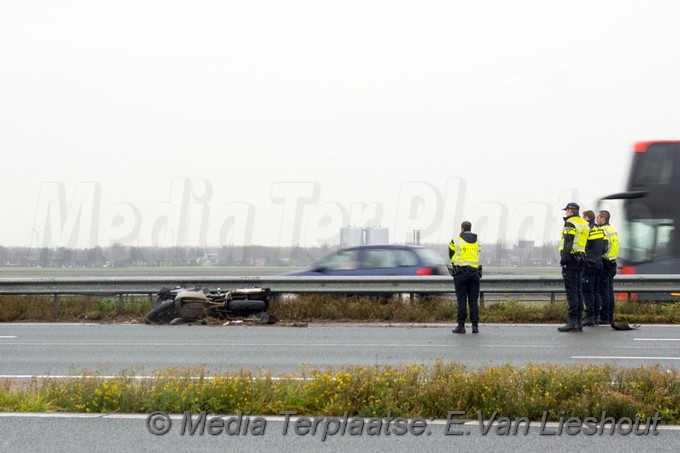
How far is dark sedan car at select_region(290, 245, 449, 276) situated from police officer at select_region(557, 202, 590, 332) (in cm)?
463

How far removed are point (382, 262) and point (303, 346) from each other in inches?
261

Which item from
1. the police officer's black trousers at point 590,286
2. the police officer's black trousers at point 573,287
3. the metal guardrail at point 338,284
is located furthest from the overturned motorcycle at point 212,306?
the police officer's black trousers at point 590,286

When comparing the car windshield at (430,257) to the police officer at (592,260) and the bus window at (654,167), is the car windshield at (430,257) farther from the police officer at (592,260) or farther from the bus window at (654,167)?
the bus window at (654,167)

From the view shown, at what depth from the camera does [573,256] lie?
14484 millimetres

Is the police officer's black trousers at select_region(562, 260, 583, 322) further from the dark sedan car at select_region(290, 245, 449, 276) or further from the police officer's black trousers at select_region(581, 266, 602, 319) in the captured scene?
the dark sedan car at select_region(290, 245, 449, 276)

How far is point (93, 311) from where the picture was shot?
1795 cm

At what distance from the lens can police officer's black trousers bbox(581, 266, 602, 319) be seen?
49.2ft

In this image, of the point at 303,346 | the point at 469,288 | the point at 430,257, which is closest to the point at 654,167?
the point at 430,257

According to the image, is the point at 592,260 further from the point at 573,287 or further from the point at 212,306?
the point at 212,306

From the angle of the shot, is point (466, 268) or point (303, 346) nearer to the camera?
point (303, 346)

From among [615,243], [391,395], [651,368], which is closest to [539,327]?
[615,243]

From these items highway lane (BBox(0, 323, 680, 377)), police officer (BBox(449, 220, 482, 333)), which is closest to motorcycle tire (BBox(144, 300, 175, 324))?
highway lane (BBox(0, 323, 680, 377))

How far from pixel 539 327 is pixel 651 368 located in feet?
25.8

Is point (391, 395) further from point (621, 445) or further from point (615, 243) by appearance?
point (615, 243)
